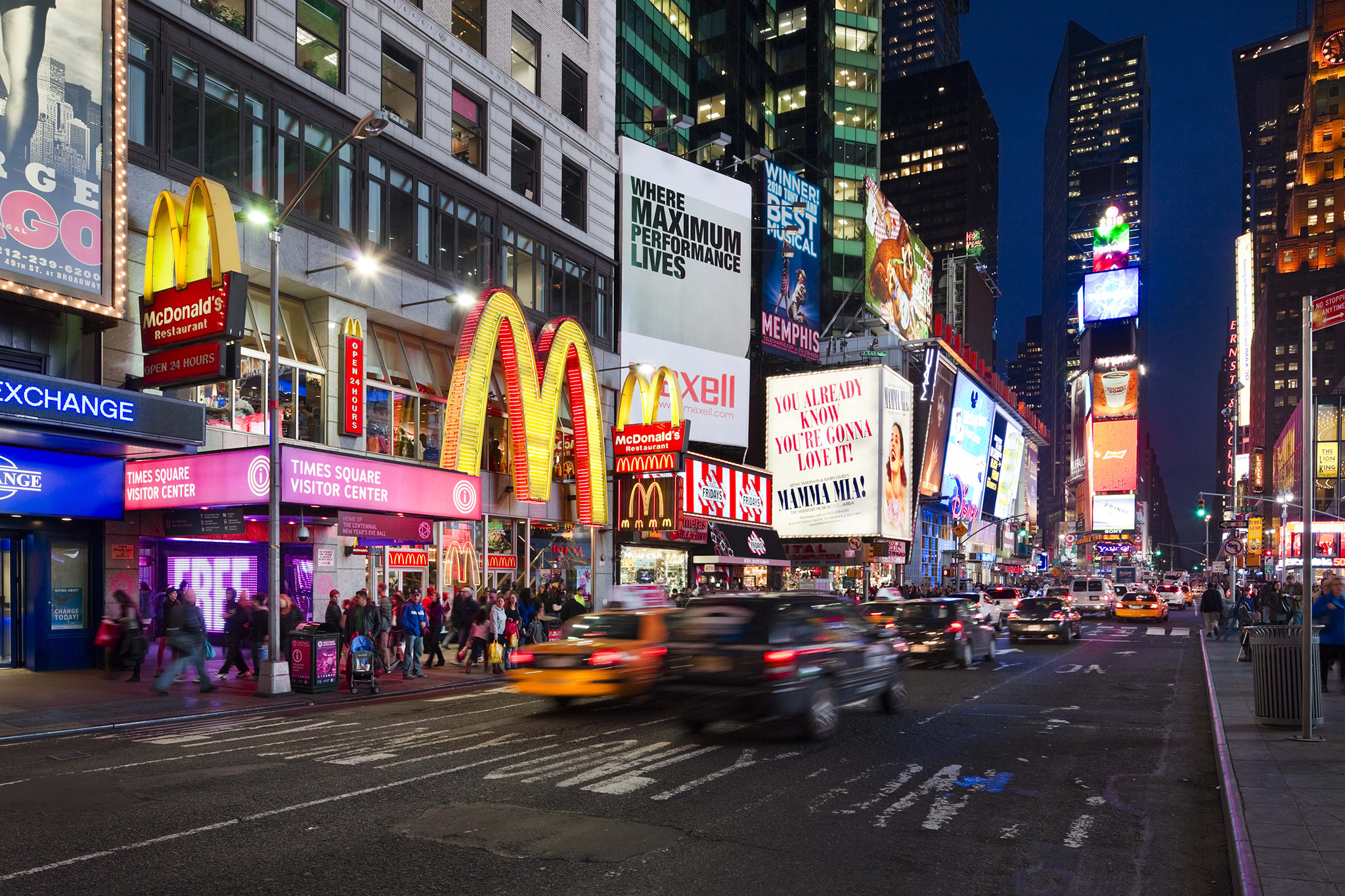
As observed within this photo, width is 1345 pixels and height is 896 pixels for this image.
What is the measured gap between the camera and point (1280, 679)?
41.1 feet

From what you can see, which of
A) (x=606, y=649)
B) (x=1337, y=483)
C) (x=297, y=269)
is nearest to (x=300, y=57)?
(x=297, y=269)

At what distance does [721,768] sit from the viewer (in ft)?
34.7

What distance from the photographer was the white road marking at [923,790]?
Result: 335 inches

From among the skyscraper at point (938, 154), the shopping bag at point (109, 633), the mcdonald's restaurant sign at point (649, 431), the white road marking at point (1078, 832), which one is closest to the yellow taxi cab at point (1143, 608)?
the mcdonald's restaurant sign at point (649, 431)

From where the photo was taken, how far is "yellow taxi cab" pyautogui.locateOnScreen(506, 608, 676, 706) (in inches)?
583

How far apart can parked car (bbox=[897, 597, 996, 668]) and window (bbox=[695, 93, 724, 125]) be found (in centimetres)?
6313

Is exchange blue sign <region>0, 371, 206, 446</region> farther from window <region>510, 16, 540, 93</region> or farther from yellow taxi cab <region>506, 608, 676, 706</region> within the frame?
window <region>510, 16, 540, 93</region>

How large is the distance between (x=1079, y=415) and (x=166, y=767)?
20282 centimetres

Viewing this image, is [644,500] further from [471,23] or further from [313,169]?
[471,23]

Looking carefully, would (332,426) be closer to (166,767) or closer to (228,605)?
(228,605)

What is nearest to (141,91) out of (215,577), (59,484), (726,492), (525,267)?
(59,484)

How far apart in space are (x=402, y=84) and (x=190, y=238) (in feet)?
35.2

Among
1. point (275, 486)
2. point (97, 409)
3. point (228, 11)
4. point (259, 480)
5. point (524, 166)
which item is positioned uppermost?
point (228, 11)

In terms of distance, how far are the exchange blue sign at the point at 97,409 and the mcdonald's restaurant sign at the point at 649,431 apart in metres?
18.0
